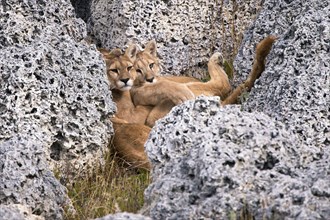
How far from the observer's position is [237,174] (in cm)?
562

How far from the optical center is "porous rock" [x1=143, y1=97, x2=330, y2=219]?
542cm

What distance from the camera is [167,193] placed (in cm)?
579

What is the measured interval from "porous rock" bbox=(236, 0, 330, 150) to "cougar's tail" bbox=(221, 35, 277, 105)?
0.17m

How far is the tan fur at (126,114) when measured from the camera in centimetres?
820

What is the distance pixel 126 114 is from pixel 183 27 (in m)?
1.34

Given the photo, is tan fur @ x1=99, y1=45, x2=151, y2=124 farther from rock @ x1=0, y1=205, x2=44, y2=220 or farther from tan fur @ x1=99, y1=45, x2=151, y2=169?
rock @ x1=0, y1=205, x2=44, y2=220

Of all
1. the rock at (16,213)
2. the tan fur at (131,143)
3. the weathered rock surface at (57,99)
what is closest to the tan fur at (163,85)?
the tan fur at (131,143)

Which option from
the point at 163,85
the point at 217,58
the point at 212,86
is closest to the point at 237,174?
the point at 163,85

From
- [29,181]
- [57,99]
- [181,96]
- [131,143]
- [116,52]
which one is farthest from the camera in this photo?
[116,52]

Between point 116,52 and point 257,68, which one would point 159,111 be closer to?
point 116,52

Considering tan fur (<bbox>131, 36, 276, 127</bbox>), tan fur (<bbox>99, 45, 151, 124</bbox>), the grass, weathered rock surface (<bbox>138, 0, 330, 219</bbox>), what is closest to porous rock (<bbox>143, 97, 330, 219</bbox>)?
weathered rock surface (<bbox>138, 0, 330, 219</bbox>)

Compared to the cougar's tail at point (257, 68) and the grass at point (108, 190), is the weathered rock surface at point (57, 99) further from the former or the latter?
the cougar's tail at point (257, 68)

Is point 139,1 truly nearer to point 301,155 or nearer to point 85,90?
point 85,90

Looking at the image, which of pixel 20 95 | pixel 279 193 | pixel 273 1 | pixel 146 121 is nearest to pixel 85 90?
pixel 20 95
